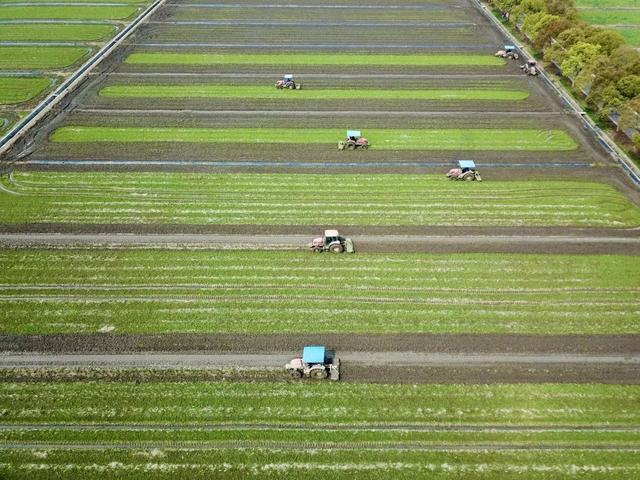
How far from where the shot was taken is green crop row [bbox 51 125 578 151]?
4588 centimetres

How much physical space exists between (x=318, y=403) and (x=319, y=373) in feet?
5.09

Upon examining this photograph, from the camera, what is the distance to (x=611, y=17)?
76.1 m

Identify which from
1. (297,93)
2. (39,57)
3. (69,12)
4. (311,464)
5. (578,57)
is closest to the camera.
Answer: (311,464)

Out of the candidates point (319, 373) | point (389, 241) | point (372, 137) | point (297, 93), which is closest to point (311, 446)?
point (319, 373)

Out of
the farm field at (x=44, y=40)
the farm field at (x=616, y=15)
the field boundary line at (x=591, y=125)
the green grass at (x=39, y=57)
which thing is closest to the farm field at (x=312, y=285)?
the field boundary line at (x=591, y=125)

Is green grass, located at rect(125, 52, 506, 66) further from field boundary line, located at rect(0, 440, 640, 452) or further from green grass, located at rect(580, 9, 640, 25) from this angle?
field boundary line, located at rect(0, 440, 640, 452)

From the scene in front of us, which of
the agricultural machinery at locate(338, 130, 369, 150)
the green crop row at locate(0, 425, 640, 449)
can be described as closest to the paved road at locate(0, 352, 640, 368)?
the green crop row at locate(0, 425, 640, 449)

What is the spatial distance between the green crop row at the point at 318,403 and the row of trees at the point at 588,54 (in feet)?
91.0

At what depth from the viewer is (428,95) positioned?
54906 mm

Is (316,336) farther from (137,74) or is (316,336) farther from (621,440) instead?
(137,74)

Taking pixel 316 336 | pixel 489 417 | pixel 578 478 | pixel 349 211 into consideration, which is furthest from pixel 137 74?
pixel 578 478

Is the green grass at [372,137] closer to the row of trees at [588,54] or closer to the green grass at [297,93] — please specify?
the row of trees at [588,54]

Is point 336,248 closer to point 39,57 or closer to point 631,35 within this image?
point 39,57

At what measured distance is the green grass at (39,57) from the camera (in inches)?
2352
